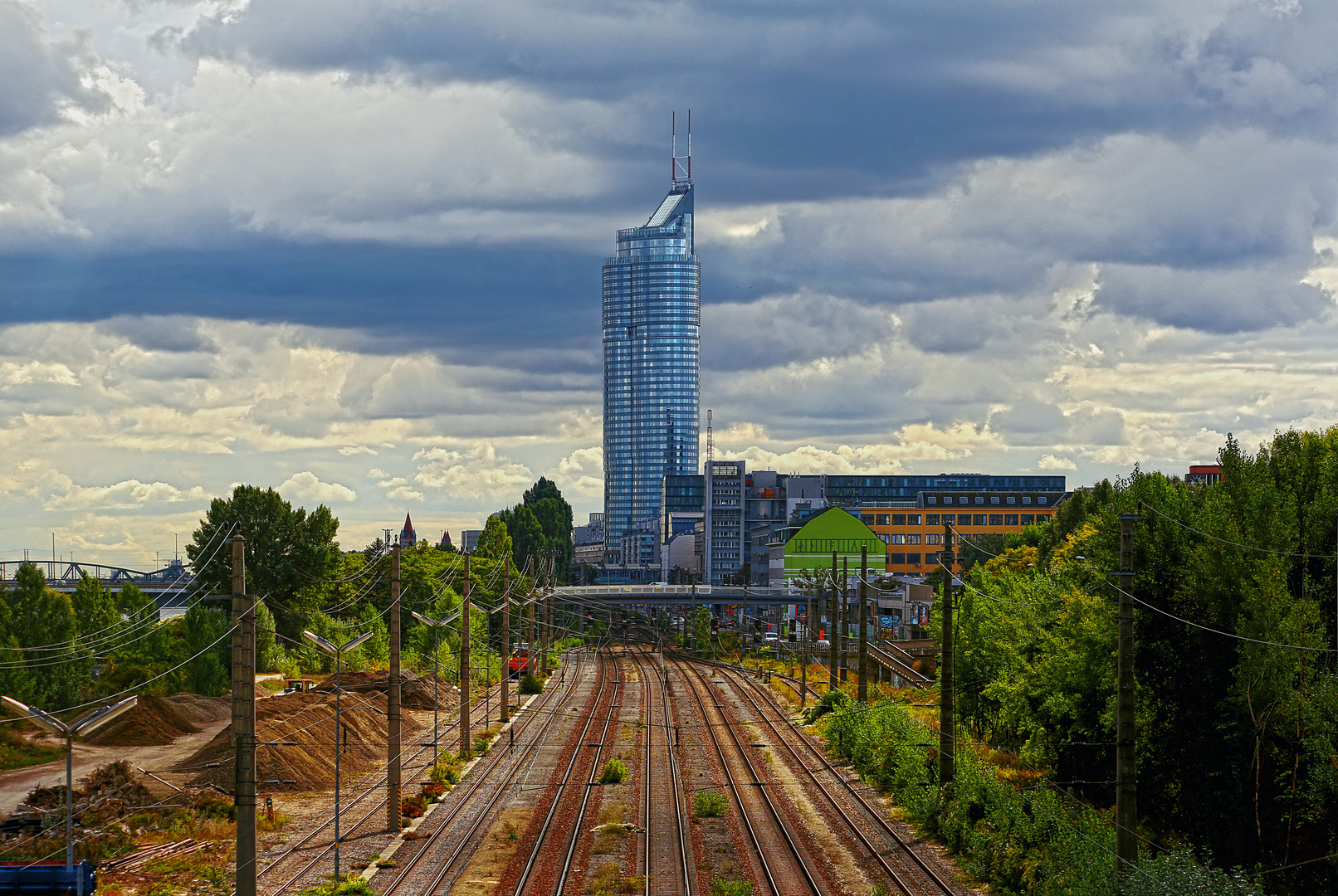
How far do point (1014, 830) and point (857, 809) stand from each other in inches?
374

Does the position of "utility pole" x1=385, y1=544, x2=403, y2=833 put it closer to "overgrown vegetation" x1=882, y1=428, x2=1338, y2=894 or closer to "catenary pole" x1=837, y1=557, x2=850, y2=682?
"overgrown vegetation" x1=882, y1=428, x2=1338, y2=894

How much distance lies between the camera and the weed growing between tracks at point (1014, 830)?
25.4m

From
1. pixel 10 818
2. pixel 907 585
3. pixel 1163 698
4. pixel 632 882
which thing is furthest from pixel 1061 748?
pixel 907 585

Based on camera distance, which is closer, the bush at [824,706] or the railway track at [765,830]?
the railway track at [765,830]

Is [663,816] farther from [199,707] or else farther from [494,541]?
[494,541]

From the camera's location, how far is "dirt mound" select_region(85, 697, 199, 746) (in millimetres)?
61344

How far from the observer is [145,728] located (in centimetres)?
6191

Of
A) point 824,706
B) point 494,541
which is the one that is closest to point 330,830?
point 824,706

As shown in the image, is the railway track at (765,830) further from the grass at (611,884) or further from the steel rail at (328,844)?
the steel rail at (328,844)

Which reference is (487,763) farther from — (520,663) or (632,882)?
(520,663)

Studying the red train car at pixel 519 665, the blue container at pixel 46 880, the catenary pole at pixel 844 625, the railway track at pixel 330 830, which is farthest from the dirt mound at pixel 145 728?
the catenary pole at pixel 844 625

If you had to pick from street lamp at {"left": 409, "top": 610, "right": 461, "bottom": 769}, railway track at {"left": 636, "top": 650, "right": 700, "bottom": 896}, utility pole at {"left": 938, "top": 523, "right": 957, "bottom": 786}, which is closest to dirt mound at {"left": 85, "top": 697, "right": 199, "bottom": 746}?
street lamp at {"left": 409, "top": 610, "right": 461, "bottom": 769}

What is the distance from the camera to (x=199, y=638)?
77.7 meters

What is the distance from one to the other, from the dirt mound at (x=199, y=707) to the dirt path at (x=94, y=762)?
161cm
